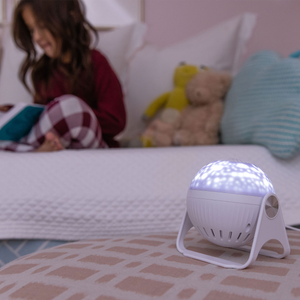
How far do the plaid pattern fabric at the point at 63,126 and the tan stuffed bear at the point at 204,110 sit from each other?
1.20 ft

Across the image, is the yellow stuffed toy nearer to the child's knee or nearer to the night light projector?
the child's knee

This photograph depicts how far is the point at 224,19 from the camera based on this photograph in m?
1.83

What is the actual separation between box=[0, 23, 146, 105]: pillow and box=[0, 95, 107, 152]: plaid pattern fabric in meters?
0.52

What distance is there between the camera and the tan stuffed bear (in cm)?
109

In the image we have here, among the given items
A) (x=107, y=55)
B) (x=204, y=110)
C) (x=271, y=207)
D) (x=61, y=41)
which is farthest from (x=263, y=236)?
(x=107, y=55)

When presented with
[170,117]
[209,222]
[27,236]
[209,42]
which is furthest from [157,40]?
[209,222]

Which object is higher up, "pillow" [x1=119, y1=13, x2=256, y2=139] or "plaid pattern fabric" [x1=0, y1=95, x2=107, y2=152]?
"pillow" [x1=119, y1=13, x2=256, y2=139]

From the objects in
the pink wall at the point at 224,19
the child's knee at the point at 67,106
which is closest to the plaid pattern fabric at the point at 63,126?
the child's knee at the point at 67,106

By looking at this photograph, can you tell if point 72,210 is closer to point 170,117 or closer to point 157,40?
point 170,117

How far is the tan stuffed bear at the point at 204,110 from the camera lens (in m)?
1.09

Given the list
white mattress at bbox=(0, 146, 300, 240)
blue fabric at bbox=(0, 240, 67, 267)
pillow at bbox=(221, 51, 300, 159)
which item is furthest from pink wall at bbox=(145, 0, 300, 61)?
blue fabric at bbox=(0, 240, 67, 267)

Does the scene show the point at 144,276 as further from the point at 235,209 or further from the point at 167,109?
the point at 167,109

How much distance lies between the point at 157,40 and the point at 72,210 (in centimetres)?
142

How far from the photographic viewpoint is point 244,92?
0.99m
